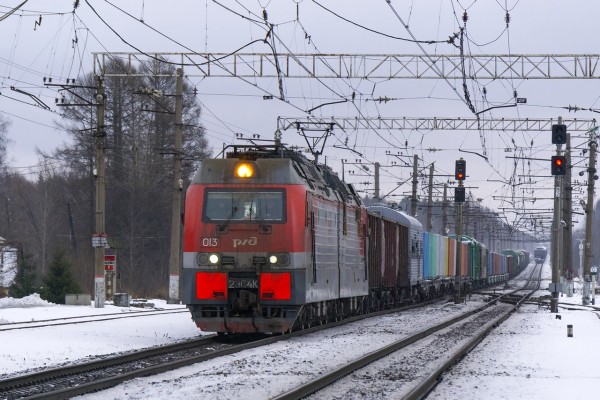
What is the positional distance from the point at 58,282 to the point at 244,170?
2065 cm

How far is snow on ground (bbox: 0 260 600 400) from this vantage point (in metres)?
12.8

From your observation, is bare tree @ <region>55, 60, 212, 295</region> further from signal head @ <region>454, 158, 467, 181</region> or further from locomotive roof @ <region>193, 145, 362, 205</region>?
locomotive roof @ <region>193, 145, 362, 205</region>

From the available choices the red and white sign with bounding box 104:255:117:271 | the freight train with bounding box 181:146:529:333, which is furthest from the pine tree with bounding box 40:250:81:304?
the freight train with bounding box 181:146:529:333

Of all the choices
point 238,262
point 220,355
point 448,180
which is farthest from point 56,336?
point 448,180

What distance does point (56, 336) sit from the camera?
2131 cm

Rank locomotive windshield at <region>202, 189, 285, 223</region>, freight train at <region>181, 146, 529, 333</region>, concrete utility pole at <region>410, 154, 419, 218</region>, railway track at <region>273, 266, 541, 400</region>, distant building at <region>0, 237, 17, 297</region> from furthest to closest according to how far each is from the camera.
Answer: concrete utility pole at <region>410, 154, 419, 218</region> < distant building at <region>0, 237, 17, 297</region> < locomotive windshield at <region>202, 189, 285, 223</region> < freight train at <region>181, 146, 529, 333</region> < railway track at <region>273, 266, 541, 400</region>

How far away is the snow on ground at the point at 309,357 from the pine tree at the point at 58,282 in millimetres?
9968

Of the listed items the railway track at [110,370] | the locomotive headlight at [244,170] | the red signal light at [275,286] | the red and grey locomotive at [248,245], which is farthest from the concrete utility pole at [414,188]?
the red signal light at [275,286]

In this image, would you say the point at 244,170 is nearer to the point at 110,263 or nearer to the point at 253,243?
the point at 253,243

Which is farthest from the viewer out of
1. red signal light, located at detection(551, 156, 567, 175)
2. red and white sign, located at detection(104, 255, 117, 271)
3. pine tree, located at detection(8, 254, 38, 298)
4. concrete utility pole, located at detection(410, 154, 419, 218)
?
concrete utility pole, located at detection(410, 154, 419, 218)

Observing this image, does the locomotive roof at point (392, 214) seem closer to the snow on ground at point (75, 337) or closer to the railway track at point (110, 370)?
the snow on ground at point (75, 337)

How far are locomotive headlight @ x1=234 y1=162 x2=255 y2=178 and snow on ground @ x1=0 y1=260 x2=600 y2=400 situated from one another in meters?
3.29

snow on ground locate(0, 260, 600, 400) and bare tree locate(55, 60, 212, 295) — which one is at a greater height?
bare tree locate(55, 60, 212, 295)

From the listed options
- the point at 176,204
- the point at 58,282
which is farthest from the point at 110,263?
the point at 58,282
